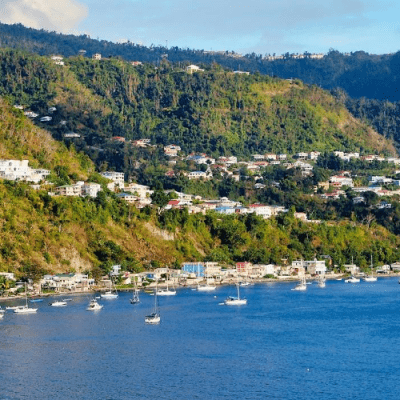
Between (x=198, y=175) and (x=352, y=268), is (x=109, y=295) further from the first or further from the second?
(x=198, y=175)

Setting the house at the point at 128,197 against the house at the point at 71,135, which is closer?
the house at the point at 128,197

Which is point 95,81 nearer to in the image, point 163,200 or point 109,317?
point 163,200

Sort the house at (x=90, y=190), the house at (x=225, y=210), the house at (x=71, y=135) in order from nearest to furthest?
the house at (x=90, y=190)
the house at (x=225, y=210)
the house at (x=71, y=135)

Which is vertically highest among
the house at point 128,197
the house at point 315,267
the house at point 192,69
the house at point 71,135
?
the house at point 192,69

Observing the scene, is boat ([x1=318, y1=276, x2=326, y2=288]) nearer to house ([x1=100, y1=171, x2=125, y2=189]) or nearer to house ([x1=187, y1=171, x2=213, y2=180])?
house ([x1=100, y1=171, x2=125, y2=189])

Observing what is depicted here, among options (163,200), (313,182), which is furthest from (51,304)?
(313,182)

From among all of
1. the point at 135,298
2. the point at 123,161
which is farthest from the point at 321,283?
the point at 123,161

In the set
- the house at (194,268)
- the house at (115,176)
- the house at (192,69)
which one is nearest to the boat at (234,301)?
the house at (194,268)

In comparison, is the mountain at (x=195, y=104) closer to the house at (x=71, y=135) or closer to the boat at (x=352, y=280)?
the house at (x=71, y=135)
